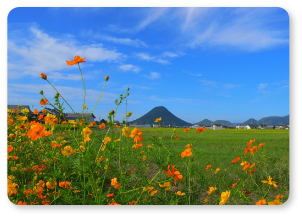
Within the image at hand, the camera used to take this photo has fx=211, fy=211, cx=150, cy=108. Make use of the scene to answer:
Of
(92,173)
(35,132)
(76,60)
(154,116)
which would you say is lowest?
(92,173)

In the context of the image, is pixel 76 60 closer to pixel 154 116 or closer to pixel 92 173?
pixel 92 173

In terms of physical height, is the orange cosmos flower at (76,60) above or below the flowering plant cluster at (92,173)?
above

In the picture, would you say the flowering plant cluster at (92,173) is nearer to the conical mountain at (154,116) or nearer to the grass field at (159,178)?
the grass field at (159,178)

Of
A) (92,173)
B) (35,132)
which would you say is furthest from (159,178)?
(35,132)

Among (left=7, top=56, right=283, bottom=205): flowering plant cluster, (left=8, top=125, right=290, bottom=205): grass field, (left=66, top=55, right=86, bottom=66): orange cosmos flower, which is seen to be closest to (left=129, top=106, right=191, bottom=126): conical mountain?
(left=8, top=125, right=290, bottom=205): grass field

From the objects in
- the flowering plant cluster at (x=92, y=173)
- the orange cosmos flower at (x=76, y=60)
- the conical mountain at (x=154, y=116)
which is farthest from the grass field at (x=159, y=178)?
the orange cosmos flower at (x=76, y=60)

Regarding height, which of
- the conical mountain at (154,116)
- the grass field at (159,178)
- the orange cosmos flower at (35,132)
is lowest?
the grass field at (159,178)

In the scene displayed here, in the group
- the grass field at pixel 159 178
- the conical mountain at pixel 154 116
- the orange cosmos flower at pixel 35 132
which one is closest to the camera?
the orange cosmos flower at pixel 35 132

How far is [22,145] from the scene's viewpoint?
2.36 metres

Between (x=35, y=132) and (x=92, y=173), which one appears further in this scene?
(x=35, y=132)

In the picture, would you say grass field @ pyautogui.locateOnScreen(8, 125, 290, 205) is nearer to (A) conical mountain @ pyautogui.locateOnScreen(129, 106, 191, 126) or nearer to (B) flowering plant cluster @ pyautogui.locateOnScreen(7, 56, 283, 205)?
(B) flowering plant cluster @ pyautogui.locateOnScreen(7, 56, 283, 205)

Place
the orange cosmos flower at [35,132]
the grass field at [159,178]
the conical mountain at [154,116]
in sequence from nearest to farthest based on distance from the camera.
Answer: the orange cosmos flower at [35,132] → the grass field at [159,178] → the conical mountain at [154,116]
